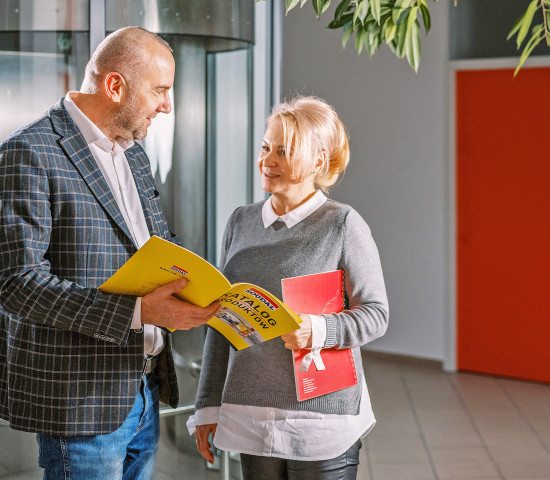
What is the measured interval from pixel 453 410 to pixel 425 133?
7.05ft

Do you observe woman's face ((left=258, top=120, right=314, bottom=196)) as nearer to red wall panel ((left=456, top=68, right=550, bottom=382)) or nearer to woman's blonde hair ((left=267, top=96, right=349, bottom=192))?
woman's blonde hair ((left=267, top=96, right=349, bottom=192))

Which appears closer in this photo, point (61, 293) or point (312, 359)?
point (61, 293)

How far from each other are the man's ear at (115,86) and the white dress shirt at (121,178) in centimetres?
8

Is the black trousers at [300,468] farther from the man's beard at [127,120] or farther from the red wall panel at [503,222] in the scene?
the red wall panel at [503,222]

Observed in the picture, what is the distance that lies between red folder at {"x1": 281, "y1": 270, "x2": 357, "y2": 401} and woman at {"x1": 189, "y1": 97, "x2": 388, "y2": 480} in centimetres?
3

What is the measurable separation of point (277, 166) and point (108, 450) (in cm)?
78

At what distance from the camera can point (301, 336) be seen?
178 cm

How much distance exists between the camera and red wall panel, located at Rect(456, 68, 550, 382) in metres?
5.56

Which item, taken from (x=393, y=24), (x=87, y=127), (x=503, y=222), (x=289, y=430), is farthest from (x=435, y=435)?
(x=87, y=127)

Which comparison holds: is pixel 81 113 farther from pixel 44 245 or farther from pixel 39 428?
pixel 39 428

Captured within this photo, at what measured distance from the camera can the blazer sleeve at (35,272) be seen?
1580 mm

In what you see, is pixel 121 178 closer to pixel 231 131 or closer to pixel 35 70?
pixel 35 70

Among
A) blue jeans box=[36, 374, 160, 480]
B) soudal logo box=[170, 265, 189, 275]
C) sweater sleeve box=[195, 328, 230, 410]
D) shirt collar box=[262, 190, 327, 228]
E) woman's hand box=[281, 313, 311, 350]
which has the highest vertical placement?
shirt collar box=[262, 190, 327, 228]

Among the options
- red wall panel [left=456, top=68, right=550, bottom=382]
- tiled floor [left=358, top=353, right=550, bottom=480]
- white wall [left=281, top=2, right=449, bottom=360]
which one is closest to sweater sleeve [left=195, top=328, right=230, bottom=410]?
tiled floor [left=358, top=353, right=550, bottom=480]
